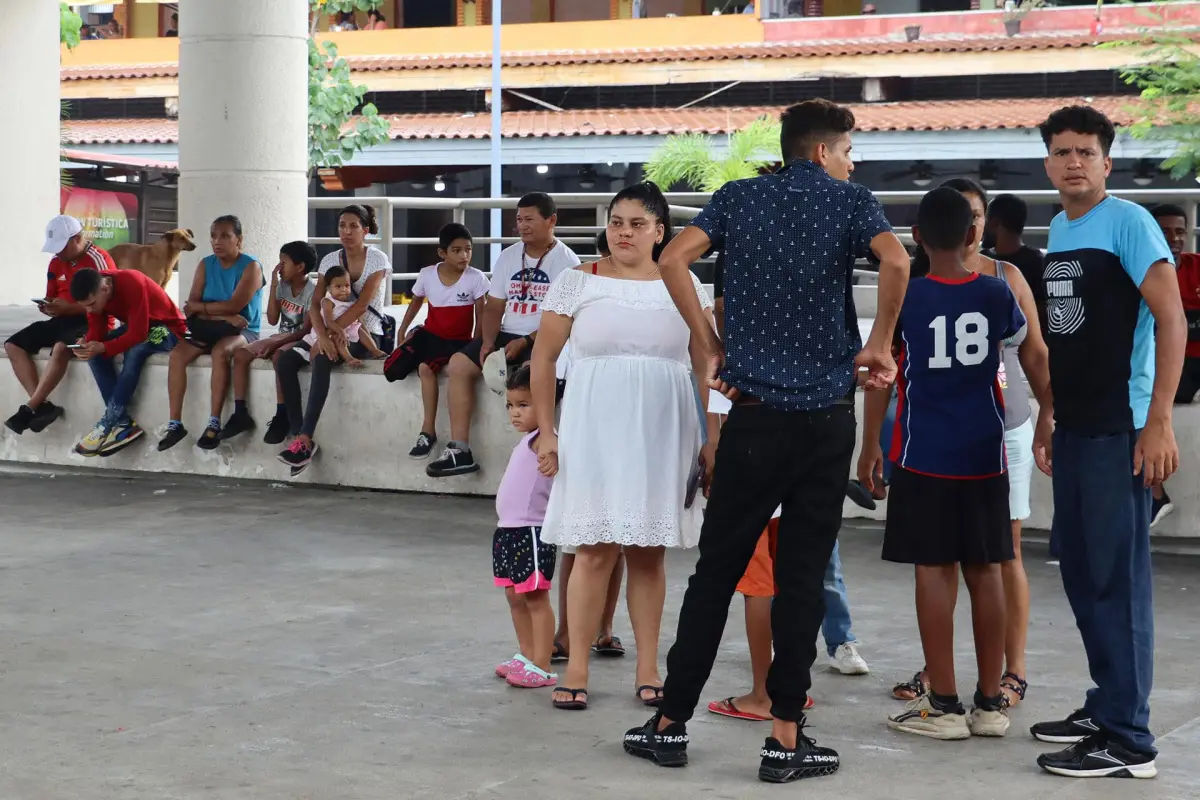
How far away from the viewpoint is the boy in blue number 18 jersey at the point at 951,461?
198 inches

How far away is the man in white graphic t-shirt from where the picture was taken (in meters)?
9.07

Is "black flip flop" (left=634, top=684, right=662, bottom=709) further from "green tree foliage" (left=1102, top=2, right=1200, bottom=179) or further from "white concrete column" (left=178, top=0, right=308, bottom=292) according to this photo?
"green tree foliage" (left=1102, top=2, right=1200, bottom=179)

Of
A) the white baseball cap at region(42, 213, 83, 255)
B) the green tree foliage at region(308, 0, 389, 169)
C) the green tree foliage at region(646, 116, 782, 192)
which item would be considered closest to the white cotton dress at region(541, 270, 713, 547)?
the white baseball cap at region(42, 213, 83, 255)

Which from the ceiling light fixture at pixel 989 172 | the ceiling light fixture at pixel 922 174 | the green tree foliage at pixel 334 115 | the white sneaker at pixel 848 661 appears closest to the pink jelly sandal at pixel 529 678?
the white sneaker at pixel 848 661

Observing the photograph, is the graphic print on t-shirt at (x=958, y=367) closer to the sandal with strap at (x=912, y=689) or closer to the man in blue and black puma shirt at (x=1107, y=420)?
the man in blue and black puma shirt at (x=1107, y=420)

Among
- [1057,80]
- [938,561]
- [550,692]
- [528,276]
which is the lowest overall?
[550,692]

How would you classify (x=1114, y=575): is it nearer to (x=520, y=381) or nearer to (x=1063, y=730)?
(x=1063, y=730)

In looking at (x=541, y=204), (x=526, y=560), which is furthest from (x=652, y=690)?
(x=541, y=204)

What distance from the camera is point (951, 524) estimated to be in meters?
5.09

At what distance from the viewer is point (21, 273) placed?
20.4 meters

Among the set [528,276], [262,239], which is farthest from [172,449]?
[528,276]

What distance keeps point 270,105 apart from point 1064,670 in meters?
8.04

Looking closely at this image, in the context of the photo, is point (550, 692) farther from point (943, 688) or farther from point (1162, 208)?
point (1162, 208)

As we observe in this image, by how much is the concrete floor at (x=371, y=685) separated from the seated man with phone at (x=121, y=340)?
6.57 ft
